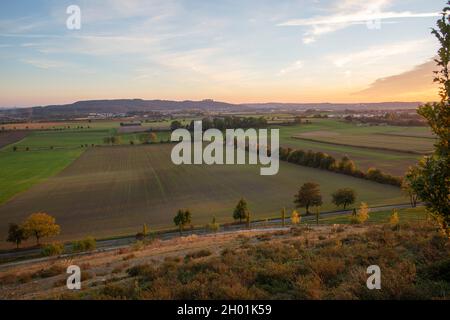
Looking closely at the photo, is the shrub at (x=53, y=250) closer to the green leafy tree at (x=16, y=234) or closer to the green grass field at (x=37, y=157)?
the green leafy tree at (x=16, y=234)

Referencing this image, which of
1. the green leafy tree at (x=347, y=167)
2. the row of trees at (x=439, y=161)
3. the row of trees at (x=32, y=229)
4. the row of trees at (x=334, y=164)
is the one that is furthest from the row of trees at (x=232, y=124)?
the row of trees at (x=439, y=161)

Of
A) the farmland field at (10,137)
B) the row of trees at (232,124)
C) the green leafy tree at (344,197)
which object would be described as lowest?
the green leafy tree at (344,197)

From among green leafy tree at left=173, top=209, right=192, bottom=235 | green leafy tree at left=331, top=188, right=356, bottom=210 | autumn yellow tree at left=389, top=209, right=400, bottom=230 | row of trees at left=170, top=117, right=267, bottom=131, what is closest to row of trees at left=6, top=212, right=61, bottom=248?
green leafy tree at left=173, top=209, right=192, bottom=235

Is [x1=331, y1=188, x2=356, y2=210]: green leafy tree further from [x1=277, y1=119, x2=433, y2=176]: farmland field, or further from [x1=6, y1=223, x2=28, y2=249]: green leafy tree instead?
[x1=6, y1=223, x2=28, y2=249]: green leafy tree

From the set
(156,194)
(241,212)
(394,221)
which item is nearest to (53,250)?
(241,212)

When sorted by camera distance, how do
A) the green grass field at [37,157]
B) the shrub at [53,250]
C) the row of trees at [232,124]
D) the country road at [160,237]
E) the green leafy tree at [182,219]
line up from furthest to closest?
the row of trees at [232,124] < the green grass field at [37,157] < the green leafy tree at [182,219] < the country road at [160,237] < the shrub at [53,250]

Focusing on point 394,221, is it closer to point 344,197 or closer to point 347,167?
point 344,197
